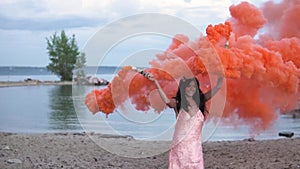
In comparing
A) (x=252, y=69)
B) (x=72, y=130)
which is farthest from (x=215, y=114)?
(x=72, y=130)

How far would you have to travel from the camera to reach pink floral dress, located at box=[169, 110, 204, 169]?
15.3ft

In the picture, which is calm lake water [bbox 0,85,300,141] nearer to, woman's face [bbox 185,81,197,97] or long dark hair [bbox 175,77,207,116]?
long dark hair [bbox 175,77,207,116]

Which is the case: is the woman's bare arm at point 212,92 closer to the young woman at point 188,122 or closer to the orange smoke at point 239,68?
the young woman at point 188,122

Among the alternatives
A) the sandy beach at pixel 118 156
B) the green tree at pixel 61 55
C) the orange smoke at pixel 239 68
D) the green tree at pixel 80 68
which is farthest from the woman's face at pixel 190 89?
the green tree at pixel 61 55

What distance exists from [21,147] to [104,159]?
1.97 m

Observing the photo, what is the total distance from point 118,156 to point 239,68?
11.7ft

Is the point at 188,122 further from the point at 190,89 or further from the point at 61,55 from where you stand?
the point at 61,55

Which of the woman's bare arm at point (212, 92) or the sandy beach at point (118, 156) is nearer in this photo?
the woman's bare arm at point (212, 92)

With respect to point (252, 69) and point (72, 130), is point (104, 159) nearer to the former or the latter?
point (252, 69)

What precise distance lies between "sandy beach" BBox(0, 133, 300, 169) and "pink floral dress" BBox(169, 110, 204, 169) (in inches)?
68.1

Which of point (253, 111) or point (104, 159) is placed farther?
point (104, 159)

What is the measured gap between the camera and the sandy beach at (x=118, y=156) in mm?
7461

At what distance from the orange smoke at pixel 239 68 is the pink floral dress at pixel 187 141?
538 mm

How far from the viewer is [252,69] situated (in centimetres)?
543
